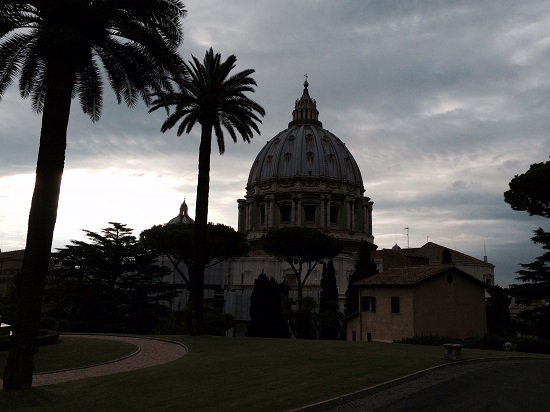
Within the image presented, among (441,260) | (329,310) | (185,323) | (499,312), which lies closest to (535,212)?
(499,312)

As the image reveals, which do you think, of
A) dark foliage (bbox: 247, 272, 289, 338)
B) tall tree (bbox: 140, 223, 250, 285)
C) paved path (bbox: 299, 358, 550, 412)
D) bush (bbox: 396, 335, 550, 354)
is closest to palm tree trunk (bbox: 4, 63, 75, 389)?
paved path (bbox: 299, 358, 550, 412)

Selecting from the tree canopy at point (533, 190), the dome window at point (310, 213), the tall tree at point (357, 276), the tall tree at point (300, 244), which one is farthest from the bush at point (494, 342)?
the dome window at point (310, 213)

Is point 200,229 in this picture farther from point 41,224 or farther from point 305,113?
point 305,113

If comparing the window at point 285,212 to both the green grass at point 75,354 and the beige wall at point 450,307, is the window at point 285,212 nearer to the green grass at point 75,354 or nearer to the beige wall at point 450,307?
the beige wall at point 450,307

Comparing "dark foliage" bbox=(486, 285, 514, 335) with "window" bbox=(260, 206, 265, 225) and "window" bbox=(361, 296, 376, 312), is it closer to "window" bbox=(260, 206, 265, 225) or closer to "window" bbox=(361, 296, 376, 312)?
"window" bbox=(361, 296, 376, 312)

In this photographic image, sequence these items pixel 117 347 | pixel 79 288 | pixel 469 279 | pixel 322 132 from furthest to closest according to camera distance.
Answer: pixel 322 132, pixel 79 288, pixel 469 279, pixel 117 347

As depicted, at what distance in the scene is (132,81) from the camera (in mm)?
18016

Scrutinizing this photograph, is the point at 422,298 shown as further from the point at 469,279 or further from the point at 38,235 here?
the point at 38,235

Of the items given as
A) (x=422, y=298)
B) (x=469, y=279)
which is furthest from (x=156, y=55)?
(x=469, y=279)

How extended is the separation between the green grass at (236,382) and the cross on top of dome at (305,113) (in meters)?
107

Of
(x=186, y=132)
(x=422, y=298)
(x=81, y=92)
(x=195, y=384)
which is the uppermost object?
(x=186, y=132)

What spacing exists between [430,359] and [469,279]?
19932 millimetres

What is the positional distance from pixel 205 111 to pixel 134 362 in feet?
49.4

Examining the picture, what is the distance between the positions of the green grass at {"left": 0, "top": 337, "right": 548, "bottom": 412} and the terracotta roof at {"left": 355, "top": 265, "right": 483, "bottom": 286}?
12892 millimetres
